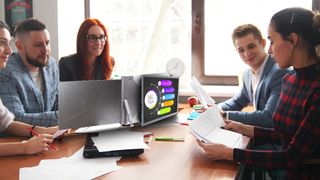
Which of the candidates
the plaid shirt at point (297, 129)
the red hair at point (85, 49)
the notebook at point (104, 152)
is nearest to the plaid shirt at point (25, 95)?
the red hair at point (85, 49)

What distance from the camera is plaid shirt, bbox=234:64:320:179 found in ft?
3.90

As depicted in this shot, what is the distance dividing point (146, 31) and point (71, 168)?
84.4 inches

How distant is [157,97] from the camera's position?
191 centimetres

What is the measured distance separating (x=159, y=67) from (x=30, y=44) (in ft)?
4.14

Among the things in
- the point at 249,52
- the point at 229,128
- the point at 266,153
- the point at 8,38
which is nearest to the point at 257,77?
the point at 249,52

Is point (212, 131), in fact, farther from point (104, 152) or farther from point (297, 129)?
point (104, 152)

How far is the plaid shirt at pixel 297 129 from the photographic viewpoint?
119cm

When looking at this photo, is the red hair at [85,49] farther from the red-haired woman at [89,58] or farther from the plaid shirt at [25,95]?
the plaid shirt at [25,95]

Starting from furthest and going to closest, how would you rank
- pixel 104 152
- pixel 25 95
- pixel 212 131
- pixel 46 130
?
pixel 25 95 < pixel 46 130 < pixel 212 131 < pixel 104 152

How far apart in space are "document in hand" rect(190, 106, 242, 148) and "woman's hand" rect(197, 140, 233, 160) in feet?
0.27

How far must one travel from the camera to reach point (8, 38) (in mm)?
1760

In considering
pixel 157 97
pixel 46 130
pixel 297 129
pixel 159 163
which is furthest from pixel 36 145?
pixel 297 129

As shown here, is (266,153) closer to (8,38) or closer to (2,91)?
(8,38)

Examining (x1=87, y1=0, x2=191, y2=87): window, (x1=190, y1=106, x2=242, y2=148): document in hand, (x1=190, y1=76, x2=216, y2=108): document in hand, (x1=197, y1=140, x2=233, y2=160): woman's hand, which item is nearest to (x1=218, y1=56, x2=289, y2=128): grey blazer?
(x1=190, y1=76, x2=216, y2=108): document in hand
